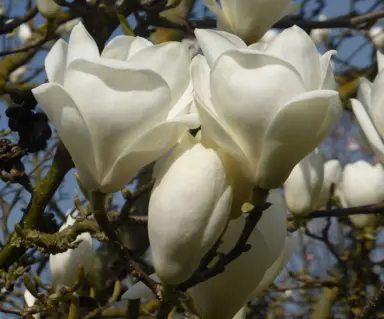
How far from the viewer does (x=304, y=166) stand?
1.05m

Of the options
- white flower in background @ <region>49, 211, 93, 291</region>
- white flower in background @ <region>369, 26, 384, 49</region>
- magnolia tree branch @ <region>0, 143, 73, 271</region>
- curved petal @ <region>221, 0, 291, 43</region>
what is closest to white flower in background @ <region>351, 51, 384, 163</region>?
curved petal @ <region>221, 0, 291, 43</region>

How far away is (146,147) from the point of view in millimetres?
519

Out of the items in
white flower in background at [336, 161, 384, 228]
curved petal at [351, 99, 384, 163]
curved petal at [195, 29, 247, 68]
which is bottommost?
white flower in background at [336, 161, 384, 228]

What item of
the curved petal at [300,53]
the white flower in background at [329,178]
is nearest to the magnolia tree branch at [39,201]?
the curved petal at [300,53]

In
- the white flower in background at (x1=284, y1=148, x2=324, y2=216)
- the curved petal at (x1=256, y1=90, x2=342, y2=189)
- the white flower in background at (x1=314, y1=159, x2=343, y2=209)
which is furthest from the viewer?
the white flower in background at (x1=314, y1=159, x2=343, y2=209)

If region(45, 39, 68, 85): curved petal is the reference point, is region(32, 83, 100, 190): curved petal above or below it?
below

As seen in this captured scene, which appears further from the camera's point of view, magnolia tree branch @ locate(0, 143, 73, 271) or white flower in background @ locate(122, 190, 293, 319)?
magnolia tree branch @ locate(0, 143, 73, 271)


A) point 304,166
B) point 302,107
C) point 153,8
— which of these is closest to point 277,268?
point 302,107

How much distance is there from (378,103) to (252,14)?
0.18 meters

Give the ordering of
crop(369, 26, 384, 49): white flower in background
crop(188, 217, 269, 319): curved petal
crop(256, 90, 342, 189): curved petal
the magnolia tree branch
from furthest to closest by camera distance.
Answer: crop(369, 26, 384, 49): white flower in background, the magnolia tree branch, crop(188, 217, 269, 319): curved petal, crop(256, 90, 342, 189): curved petal

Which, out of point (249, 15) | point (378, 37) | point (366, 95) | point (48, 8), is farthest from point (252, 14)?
point (378, 37)

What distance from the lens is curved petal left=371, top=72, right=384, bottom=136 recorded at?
0.71 meters

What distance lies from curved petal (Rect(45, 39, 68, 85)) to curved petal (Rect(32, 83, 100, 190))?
0.03 metres

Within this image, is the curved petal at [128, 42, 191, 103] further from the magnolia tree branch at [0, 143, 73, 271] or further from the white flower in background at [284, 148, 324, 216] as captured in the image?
the white flower in background at [284, 148, 324, 216]
